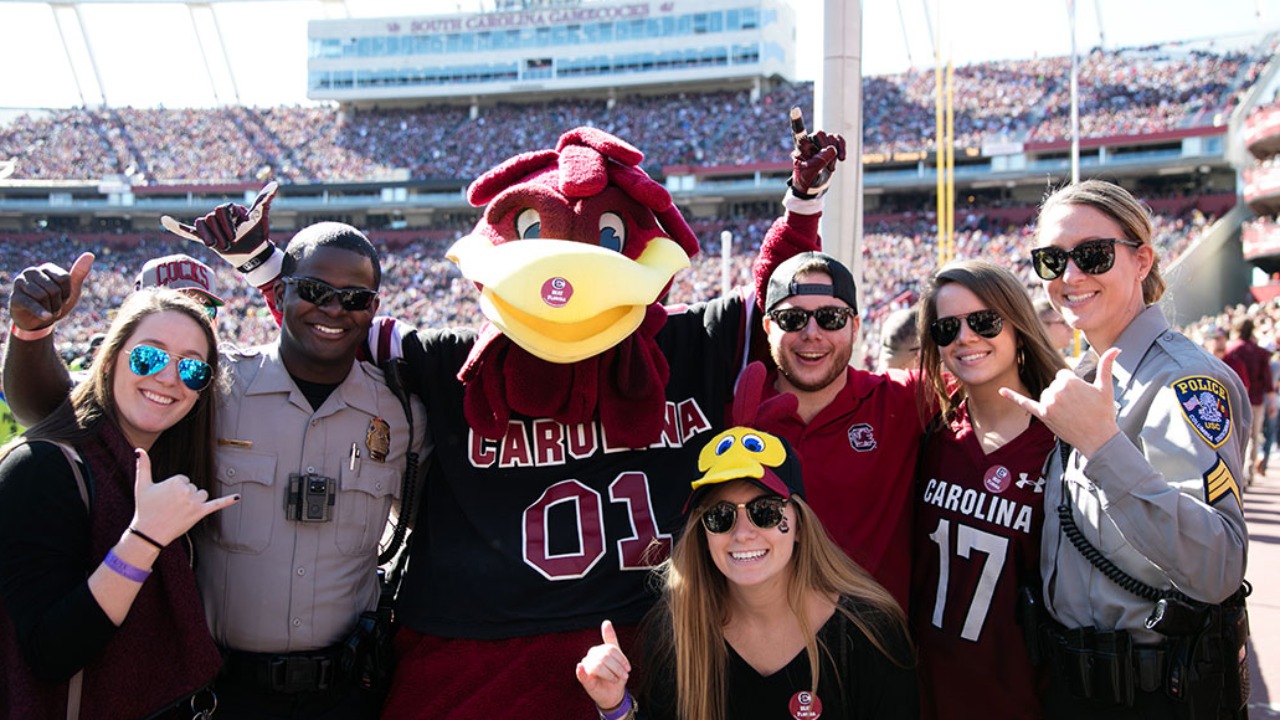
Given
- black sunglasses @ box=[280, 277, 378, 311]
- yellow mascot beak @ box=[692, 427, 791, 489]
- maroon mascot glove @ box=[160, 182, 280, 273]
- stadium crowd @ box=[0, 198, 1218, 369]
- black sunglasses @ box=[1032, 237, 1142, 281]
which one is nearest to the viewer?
yellow mascot beak @ box=[692, 427, 791, 489]

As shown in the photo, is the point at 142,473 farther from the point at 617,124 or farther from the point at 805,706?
the point at 617,124

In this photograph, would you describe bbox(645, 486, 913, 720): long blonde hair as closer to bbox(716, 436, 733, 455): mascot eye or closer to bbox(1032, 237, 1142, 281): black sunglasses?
bbox(716, 436, 733, 455): mascot eye

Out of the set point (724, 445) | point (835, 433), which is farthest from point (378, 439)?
point (835, 433)

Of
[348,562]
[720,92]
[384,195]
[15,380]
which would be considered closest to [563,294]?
[348,562]

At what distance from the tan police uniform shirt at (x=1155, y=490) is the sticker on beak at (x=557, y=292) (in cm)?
116

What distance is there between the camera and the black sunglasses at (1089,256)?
235cm

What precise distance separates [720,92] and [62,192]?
2964 cm

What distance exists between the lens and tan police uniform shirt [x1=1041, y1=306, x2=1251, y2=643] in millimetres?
1975

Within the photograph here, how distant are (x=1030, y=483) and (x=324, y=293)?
6.04 feet

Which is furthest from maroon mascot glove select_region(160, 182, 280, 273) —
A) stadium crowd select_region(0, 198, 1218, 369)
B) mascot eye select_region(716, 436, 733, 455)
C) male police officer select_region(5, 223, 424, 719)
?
stadium crowd select_region(0, 198, 1218, 369)

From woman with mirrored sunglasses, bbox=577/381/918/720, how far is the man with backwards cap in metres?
0.32

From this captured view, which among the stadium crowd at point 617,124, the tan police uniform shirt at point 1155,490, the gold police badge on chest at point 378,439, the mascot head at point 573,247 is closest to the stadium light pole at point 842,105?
the mascot head at point 573,247

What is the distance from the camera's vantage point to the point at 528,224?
8.13ft

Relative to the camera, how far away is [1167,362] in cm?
224
